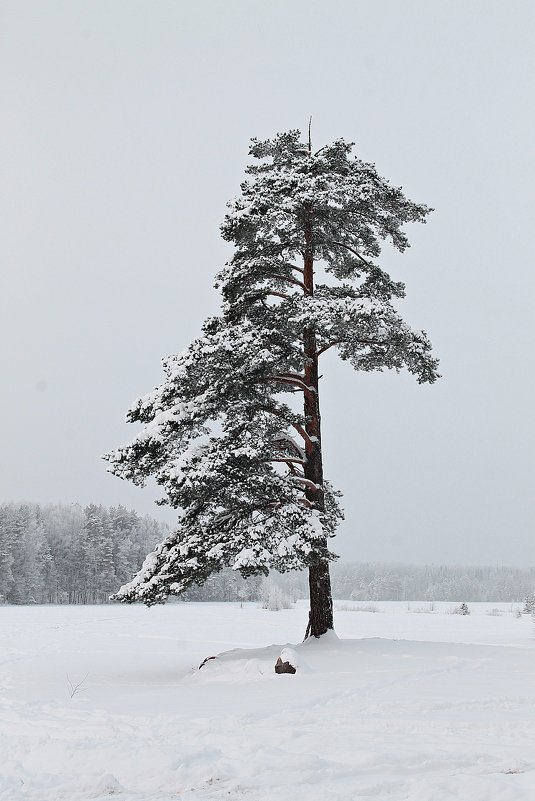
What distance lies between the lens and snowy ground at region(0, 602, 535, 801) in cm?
523

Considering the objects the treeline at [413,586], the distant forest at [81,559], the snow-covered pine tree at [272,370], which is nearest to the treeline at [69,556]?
the distant forest at [81,559]

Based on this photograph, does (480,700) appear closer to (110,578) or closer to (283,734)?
(283,734)

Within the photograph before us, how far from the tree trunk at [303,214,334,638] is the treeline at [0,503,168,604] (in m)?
66.0

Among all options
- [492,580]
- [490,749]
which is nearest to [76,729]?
[490,749]

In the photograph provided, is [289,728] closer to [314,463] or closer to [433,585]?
[314,463]

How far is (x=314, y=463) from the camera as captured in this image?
14.1 m

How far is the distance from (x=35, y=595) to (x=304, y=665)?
258 feet

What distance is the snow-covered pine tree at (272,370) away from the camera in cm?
1196

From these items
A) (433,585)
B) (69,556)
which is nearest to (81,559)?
(69,556)

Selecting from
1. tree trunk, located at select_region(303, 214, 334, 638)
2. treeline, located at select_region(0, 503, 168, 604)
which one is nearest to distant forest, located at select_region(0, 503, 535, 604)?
treeline, located at select_region(0, 503, 168, 604)

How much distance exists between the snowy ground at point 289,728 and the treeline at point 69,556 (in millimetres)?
66332

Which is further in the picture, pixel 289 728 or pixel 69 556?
pixel 69 556

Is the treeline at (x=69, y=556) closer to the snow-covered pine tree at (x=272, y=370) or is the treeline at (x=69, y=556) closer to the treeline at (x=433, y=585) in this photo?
the treeline at (x=433, y=585)

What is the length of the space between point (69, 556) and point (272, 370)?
78.3 metres
